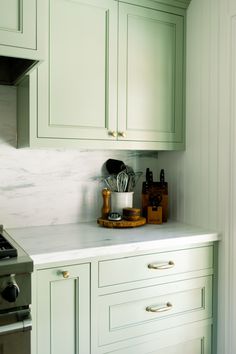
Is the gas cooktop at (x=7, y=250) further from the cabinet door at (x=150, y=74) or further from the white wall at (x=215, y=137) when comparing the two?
the white wall at (x=215, y=137)

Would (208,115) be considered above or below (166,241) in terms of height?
above

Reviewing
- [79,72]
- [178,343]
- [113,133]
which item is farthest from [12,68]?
[178,343]

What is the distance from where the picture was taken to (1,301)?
1.37m

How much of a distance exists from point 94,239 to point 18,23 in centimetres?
100

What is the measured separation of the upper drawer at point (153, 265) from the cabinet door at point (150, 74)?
65 centimetres

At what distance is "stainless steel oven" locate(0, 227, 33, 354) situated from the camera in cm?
137

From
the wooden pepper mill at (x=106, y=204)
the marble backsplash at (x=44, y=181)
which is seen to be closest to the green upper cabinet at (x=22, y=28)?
the marble backsplash at (x=44, y=181)

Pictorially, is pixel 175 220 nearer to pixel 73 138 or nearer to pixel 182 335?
pixel 182 335

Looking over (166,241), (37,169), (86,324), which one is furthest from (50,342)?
(37,169)

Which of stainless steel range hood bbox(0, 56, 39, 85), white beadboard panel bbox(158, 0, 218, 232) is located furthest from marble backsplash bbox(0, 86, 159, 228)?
white beadboard panel bbox(158, 0, 218, 232)

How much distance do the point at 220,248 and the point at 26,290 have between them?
3.53 feet

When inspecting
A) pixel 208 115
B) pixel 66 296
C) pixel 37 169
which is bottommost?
pixel 66 296

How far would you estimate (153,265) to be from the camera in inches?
72.0

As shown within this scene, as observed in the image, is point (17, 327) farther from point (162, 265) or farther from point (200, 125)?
point (200, 125)
